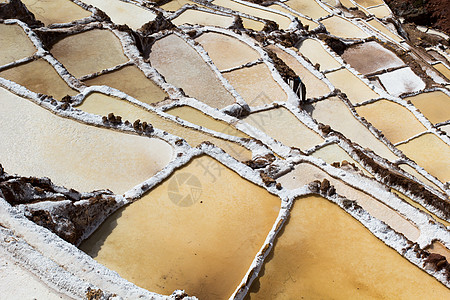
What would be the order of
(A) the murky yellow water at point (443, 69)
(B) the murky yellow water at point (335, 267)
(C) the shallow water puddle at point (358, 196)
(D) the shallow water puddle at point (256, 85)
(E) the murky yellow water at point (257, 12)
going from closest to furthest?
(B) the murky yellow water at point (335, 267) → (C) the shallow water puddle at point (358, 196) → (D) the shallow water puddle at point (256, 85) → (E) the murky yellow water at point (257, 12) → (A) the murky yellow water at point (443, 69)

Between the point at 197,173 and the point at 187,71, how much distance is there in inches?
250

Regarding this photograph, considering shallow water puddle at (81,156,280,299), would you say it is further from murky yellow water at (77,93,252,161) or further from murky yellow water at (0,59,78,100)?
murky yellow water at (0,59,78,100)

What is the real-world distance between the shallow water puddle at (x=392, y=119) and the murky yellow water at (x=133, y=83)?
7.37 metres

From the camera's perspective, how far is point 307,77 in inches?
653

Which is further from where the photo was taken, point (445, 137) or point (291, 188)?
point (445, 137)

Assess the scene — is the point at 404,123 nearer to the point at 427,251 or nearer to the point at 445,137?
the point at 445,137

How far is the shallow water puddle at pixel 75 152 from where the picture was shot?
8828 mm

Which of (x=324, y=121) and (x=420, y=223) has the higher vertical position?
(x=420, y=223)

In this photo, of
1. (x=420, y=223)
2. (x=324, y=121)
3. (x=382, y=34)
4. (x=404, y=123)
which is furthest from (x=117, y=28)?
(x=382, y=34)

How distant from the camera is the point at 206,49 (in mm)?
16469

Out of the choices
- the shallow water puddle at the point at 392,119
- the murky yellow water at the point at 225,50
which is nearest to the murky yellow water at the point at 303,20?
the murky yellow water at the point at 225,50

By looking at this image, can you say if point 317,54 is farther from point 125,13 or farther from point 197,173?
point 197,173

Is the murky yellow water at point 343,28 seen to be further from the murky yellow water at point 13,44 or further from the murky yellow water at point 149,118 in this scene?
the murky yellow water at point 13,44

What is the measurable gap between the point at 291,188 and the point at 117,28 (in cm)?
891
